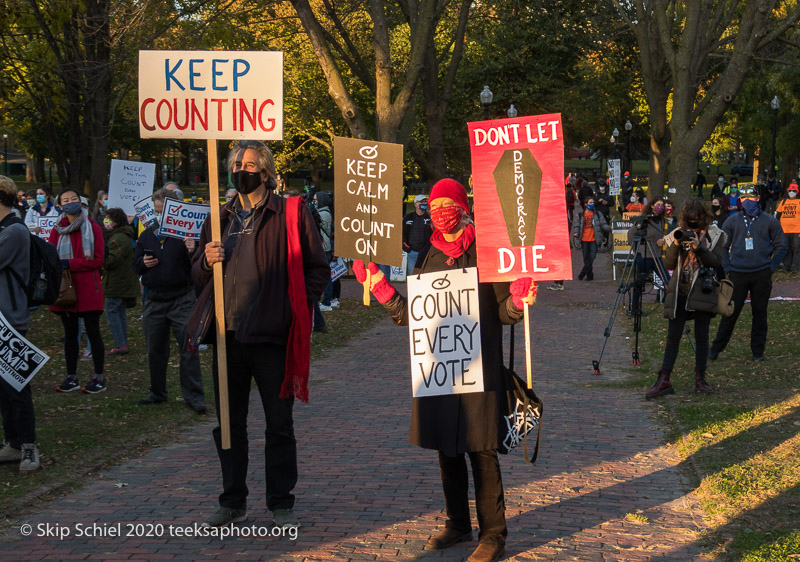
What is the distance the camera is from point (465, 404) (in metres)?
5.26

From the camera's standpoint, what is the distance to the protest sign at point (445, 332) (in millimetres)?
5250

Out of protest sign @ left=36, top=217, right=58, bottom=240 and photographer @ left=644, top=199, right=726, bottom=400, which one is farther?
protest sign @ left=36, top=217, right=58, bottom=240

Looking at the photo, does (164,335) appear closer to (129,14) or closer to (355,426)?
(355,426)

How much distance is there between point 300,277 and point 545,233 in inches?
56.0

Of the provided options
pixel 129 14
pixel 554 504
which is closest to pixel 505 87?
pixel 129 14

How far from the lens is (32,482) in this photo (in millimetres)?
6863

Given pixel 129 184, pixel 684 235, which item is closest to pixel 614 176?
pixel 129 184

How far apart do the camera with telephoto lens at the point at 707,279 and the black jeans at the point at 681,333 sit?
8.7 inches

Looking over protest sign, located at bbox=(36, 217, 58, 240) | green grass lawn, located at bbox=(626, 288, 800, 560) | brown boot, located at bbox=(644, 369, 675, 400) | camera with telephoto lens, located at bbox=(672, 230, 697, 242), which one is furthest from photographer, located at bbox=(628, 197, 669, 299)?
protest sign, located at bbox=(36, 217, 58, 240)

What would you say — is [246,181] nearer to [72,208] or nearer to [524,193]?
[524,193]

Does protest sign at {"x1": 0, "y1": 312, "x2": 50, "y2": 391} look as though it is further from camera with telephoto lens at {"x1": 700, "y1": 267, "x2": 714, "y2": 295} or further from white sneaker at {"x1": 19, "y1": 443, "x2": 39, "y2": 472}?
camera with telephoto lens at {"x1": 700, "y1": 267, "x2": 714, "y2": 295}

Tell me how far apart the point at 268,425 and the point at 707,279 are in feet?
18.3

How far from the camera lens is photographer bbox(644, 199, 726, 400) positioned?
9734 millimetres

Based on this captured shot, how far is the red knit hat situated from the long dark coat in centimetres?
29
